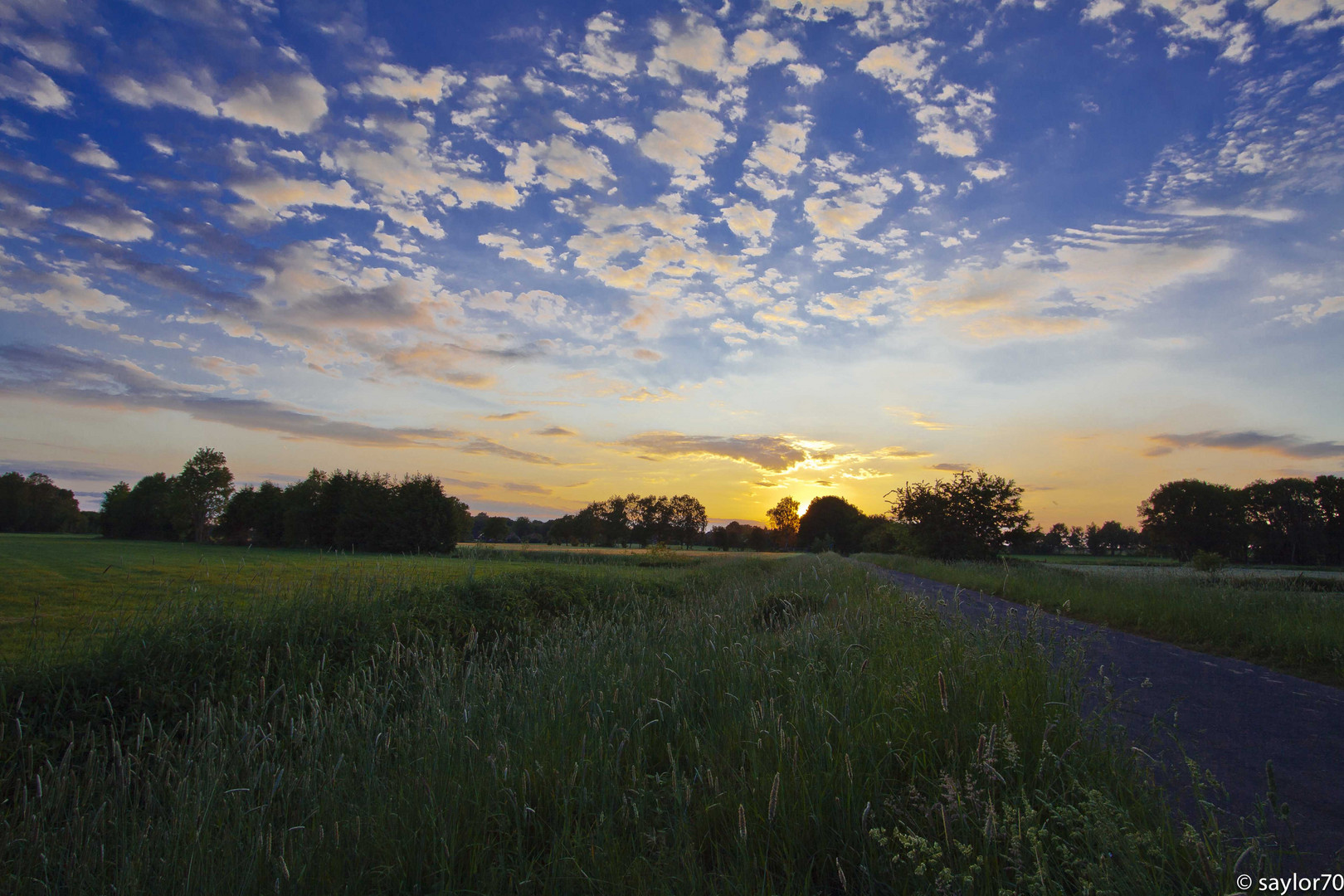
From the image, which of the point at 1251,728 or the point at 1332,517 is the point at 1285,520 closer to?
the point at 1332,517

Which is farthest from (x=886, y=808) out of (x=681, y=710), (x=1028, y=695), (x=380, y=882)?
(x=380, y=882)

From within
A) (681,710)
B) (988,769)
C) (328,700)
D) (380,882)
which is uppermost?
(988,769)

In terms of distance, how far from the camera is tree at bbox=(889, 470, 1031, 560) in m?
36.0

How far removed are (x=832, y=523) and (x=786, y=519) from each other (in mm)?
13676

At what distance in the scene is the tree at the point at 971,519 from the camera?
36000 millimetres

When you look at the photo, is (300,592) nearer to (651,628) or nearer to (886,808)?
(651,628)

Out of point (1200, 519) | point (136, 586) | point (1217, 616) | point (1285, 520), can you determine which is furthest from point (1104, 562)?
point (136, 586)

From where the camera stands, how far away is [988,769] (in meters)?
2.67

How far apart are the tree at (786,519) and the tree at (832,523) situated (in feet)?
9.15

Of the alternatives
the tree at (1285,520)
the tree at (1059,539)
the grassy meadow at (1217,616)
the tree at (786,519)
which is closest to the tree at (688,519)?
the tree at (786,519)

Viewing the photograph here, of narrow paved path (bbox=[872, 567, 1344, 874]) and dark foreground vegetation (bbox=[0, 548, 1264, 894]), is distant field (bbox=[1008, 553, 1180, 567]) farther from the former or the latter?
dark foreground vegetation (bbox=[0, 548, 1264, 894])

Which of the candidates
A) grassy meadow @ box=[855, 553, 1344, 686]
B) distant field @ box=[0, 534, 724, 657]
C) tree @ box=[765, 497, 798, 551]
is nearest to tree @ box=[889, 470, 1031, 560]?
grassy meadow @ box=[855, 553, 1344, 686]

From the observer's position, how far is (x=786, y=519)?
131m

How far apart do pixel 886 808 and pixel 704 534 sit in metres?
130
